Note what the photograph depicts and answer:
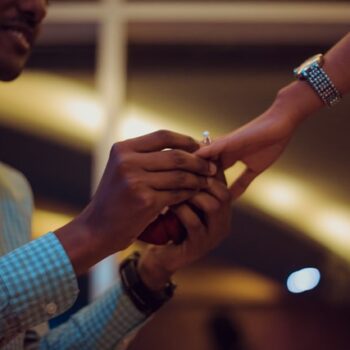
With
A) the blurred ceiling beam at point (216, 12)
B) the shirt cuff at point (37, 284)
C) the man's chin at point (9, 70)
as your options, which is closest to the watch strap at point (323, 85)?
the shirt cuff at point (37, 284)

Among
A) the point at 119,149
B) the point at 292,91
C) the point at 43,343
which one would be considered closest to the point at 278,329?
the point at 43,343

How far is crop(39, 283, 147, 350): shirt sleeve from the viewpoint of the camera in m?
1.01

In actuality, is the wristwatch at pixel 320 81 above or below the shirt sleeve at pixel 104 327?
above

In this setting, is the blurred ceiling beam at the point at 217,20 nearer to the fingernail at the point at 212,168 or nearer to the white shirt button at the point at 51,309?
the fingernail at the point at 212,168

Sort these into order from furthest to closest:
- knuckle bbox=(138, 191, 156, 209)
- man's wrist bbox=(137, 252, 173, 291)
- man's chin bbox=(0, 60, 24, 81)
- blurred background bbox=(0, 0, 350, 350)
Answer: blurred background bbox=(0, 0, 350, 350), man's chin bbox=(0, 60, 24, 81), man's wrist bbox=(137, 252, 173, 291), knuckle bbox=(138, 191, 156, 209)

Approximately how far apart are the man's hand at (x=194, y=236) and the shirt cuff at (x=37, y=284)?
0.20 meters

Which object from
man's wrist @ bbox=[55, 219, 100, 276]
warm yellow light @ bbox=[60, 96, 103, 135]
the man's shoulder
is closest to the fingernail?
man's wrist @ bbox=[55, 219, 100, 276]

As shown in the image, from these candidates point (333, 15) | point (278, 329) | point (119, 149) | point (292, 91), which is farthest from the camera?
point (333, 15)

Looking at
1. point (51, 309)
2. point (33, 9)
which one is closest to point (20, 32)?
point (33, 9)

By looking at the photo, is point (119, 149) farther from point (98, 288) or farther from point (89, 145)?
point (89, 145)

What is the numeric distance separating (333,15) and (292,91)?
0.94 metres

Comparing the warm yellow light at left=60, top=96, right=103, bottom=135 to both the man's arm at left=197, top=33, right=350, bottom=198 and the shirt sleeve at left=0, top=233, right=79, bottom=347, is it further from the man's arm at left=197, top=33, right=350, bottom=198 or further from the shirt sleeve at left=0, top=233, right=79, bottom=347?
the shirt sleeve at left=0, top=233, right=79, bottom=347

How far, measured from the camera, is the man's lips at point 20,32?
115 cm

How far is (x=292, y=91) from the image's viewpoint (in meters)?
0.89
